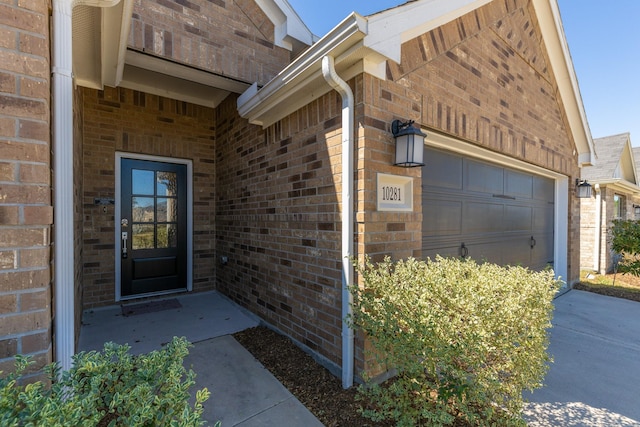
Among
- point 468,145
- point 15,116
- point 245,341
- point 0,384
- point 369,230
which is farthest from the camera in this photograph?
point 468,145

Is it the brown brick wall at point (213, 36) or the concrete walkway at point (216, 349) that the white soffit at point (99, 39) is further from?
the concrete walkway at point (216, 349)

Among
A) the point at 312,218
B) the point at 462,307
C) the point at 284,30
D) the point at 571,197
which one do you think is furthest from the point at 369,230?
the point at 571,197

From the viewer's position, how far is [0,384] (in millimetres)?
1096

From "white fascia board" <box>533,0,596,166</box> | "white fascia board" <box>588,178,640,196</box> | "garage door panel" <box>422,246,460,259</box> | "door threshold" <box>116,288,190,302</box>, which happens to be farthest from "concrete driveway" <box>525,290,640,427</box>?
"white fascia board" <box>588,178,640,196</box>

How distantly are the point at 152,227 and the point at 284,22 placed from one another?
3.66 meters

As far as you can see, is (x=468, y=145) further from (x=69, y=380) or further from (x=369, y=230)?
(x=69, y=380)

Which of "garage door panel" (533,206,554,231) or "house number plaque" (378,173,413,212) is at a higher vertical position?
"house number plaque" (378,173,413,212)

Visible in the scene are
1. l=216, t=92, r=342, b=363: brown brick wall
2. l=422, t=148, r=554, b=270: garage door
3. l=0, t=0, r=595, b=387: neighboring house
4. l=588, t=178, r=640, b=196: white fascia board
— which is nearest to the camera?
l=0, t=0, r=595, b=387: neighboring house

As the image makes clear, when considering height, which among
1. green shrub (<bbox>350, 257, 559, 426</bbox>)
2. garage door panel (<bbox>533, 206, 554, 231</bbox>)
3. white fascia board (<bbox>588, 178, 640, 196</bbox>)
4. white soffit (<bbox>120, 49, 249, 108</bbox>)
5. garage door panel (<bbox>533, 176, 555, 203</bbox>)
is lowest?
green shrub (<bbox>350, 257, 559, 426</bbox>)

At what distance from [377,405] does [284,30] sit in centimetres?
457

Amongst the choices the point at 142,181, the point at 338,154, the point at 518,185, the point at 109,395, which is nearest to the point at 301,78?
the point at 338,154

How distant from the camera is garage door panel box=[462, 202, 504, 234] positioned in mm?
3928

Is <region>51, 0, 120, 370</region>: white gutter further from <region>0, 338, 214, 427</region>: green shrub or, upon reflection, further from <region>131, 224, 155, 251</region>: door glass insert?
<region>131, 224, 155, 251</region>: door glass insert

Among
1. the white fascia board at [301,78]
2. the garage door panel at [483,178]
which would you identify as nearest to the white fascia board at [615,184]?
the garage door panel at [483,178]
